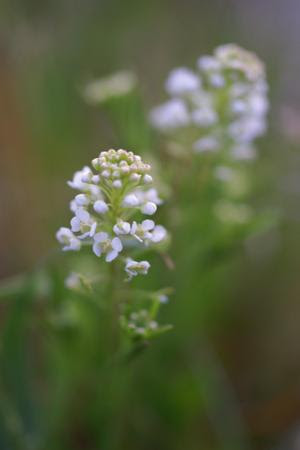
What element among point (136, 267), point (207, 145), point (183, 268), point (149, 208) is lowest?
point (136, 267)

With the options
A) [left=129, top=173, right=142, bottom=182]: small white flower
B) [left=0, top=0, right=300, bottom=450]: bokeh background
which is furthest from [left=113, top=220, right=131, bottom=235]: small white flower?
[left=0, top=0, right=300, bottom=450]: bokeh background

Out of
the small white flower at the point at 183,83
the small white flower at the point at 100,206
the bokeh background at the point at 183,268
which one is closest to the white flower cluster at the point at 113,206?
the small white flower at the point at 100,206

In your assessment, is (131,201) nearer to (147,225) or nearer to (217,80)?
(147,225)

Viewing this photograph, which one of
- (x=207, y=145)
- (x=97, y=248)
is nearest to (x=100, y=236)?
(x=97, y=248)

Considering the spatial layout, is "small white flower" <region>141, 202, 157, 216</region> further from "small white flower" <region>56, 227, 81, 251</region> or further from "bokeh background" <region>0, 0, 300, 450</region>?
"bokeh background" <region>0, 0, 300, 450</region>

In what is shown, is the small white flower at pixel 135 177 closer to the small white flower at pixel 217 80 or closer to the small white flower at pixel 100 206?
the small white flower at pixel 100 206
